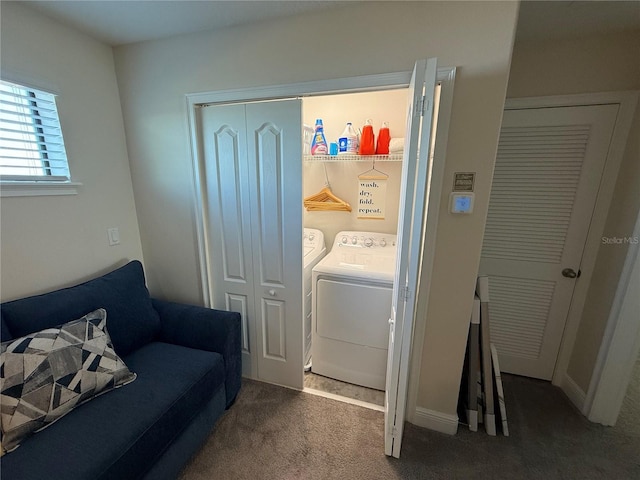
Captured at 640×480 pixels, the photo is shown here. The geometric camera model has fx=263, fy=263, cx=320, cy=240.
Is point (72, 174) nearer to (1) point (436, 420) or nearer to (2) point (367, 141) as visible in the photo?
(2) point (367, 141)

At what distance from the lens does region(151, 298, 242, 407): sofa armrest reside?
167cm

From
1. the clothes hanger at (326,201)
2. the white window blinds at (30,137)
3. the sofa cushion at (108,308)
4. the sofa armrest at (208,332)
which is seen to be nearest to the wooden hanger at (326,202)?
the clothes hanger at (326,201)

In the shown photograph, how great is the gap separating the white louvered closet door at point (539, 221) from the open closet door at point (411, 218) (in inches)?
43.8

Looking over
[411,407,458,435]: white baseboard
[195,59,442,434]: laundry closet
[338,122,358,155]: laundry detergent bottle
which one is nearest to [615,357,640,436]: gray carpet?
[411,407,458,435]: white baseboard

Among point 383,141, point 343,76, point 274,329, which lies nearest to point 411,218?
point 343,76

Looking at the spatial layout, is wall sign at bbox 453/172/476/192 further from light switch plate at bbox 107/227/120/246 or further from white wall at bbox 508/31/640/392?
light switch plate at bbox 107/227/120/246

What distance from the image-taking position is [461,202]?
1328 millimetres

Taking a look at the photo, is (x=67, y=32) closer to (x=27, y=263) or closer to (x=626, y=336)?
(x=27, y=263)

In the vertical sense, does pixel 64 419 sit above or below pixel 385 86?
below

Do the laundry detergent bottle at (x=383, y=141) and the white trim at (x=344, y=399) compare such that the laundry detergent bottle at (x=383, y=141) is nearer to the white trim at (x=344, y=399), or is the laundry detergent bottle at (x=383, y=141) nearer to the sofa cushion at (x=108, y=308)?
the white trim at (x=344, y=399)

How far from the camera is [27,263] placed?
4.66ft

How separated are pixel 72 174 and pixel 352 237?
2.00 m

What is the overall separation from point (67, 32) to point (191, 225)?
1.27m

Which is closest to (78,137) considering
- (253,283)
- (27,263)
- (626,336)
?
(27,263)
